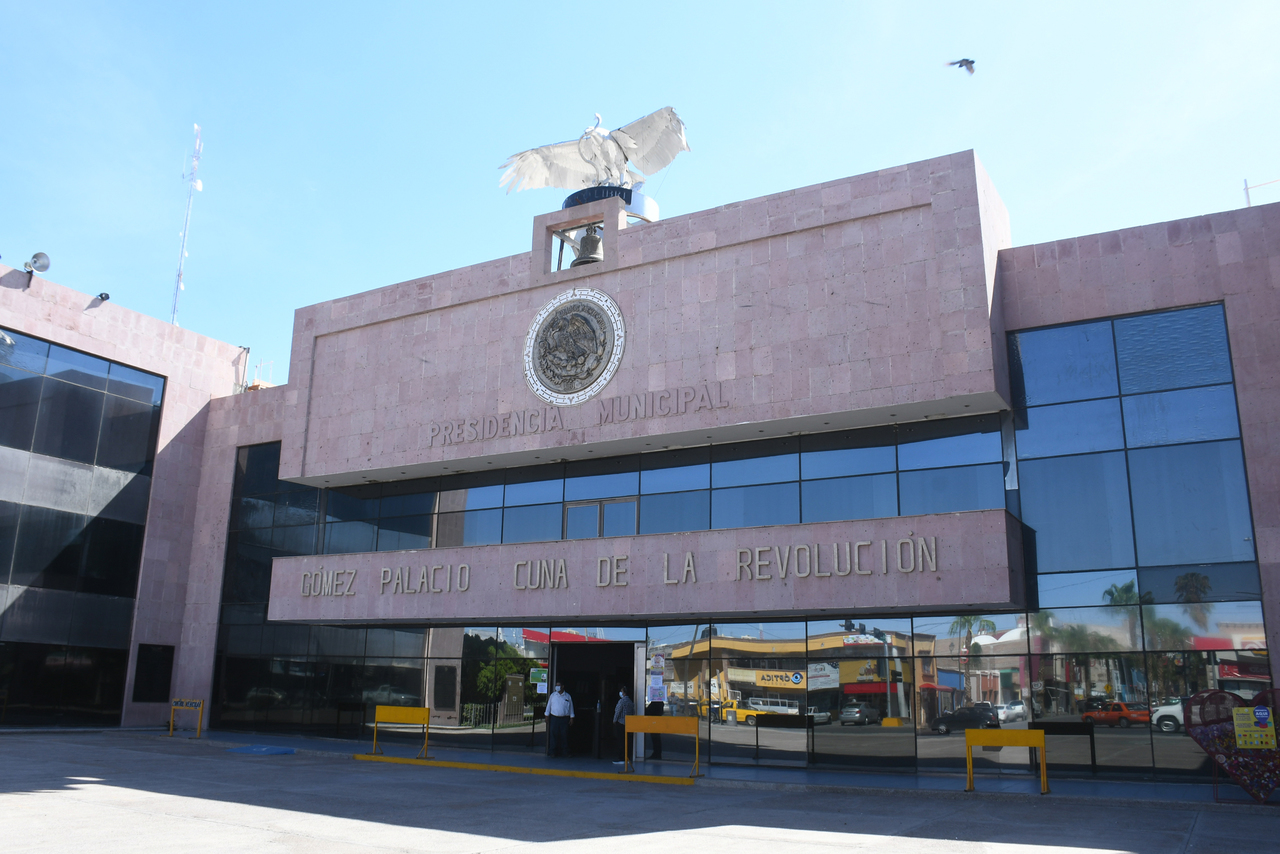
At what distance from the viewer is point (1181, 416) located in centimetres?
2058

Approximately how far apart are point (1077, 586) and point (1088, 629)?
0.90 meters

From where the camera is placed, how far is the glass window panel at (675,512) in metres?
24.5

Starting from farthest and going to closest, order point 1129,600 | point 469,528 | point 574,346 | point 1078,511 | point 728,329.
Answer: point 469,528
point 574,346
point 728,329
point 1078,511
point 1129,600

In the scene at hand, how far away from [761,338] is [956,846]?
13076mm

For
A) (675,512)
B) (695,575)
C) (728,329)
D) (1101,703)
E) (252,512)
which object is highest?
(728,329)

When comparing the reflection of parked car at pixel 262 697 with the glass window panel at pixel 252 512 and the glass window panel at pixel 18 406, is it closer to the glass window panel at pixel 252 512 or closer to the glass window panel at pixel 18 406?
the glass window panel at pixel 252 512

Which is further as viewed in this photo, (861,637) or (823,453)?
(823,453)

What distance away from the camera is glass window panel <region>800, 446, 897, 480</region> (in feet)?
74.7

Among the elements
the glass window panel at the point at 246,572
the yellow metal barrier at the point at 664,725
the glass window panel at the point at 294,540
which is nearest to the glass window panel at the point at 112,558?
the glass window panel at the point at 246,572

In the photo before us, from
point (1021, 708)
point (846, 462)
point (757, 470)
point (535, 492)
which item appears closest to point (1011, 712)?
point (1021, 708)

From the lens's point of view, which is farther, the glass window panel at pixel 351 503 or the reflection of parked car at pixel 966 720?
the glass window panel at pixel 351 503

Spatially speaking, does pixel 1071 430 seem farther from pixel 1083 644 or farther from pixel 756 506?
pixel 756 506

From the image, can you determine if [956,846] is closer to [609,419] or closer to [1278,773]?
[1278,773]

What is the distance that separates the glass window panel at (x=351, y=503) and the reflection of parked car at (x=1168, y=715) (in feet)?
70.0
